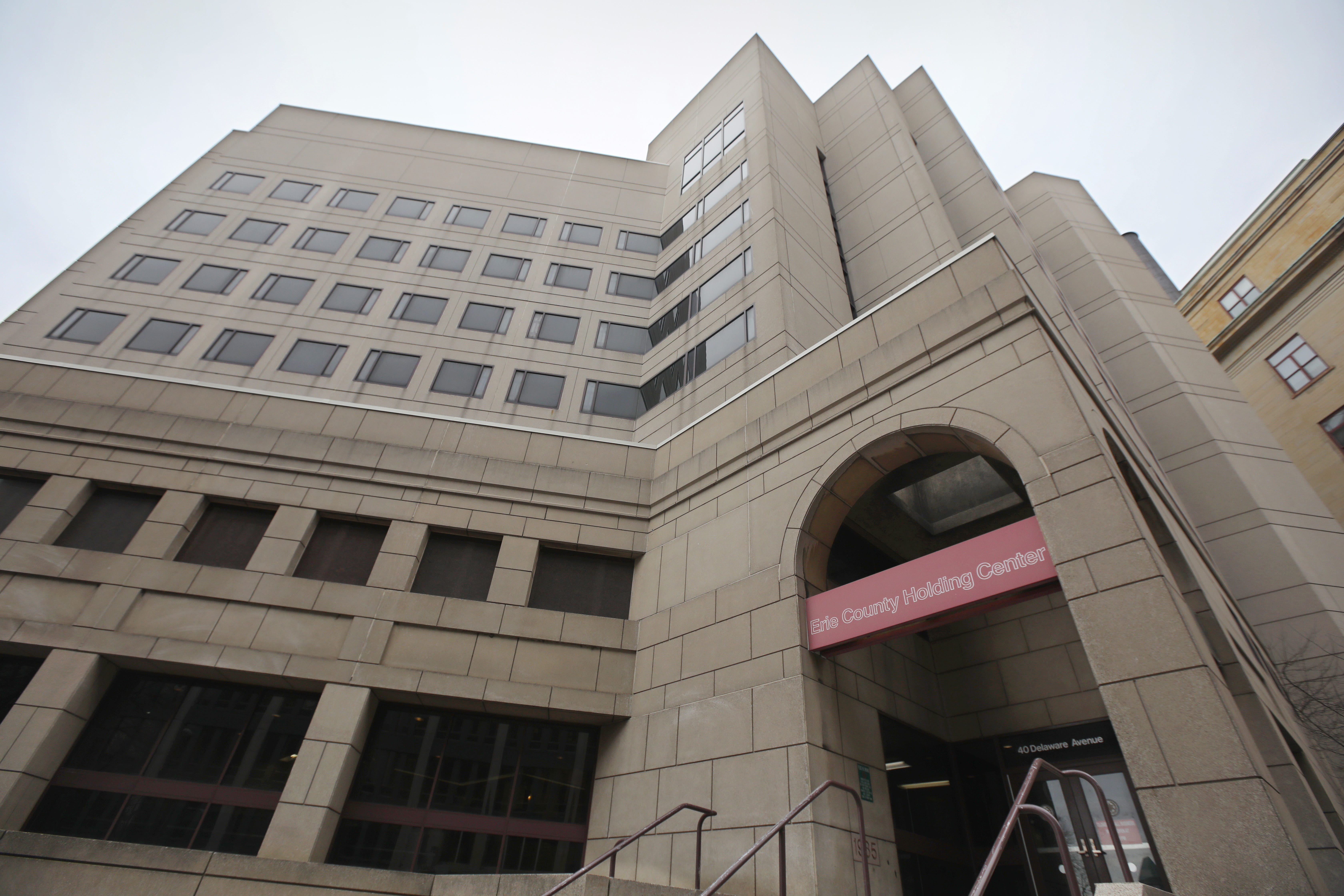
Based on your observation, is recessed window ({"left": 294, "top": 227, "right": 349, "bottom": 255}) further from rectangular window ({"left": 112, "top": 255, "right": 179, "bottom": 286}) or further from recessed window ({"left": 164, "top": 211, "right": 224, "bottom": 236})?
rectangular window ({"left": 112, "top": 255, "right": 179, "bottom": 286})

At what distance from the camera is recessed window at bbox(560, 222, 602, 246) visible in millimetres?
26703

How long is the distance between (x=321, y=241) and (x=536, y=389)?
473 inches

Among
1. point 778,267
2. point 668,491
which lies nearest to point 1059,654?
point 668,491

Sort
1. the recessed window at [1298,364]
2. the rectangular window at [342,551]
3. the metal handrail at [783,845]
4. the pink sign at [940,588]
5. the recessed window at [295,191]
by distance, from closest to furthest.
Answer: the metal handrail at [783,845] < the pink sign at [940,588] < the rectangular window at [342,551] < the recessed window at [1298,364] < the recessed window at [295,191]


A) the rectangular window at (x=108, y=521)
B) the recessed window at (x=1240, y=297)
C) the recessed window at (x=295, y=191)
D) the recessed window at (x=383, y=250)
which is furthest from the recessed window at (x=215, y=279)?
the recessed window at (x=1240, y=297)

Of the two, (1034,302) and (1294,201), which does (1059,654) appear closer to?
(1034,302)

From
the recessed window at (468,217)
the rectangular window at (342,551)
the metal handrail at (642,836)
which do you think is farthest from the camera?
the recessed window at (468,217)

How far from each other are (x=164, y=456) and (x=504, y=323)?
12.0m

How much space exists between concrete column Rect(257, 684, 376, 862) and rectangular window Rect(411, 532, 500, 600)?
2271 mm

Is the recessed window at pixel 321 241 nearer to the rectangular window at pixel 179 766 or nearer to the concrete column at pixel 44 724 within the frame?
the concrete column at pixel 44 724

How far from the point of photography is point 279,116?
30.3 metres

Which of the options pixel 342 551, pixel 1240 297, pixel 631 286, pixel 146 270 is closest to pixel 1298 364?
pixel 1240 297

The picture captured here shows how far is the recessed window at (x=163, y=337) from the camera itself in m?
21.0

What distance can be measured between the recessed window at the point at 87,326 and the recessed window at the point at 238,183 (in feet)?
26.7
